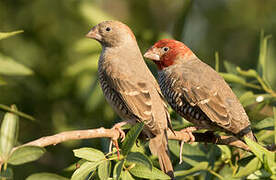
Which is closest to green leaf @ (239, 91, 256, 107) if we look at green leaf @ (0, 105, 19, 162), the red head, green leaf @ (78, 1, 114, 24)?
the red head

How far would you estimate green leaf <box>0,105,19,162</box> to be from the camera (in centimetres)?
330

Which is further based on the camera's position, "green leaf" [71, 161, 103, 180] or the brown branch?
"green leaf" [71, 161, 103, 180]

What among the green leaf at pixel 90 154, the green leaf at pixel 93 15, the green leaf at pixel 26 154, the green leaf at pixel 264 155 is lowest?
the green leaf at pixel 264 155

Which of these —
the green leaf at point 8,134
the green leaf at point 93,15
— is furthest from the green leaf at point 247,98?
the green leaf at point 93,15

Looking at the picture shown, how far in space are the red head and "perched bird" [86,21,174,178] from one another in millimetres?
424

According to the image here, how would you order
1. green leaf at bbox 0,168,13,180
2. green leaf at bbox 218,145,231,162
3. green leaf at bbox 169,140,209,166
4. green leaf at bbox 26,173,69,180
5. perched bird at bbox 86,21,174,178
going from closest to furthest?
green leaf at bbox 0,168,13,180
green leaf at bbox 26,173,69,180
perched bird at bbox 86,21,174,178
green leaf at bbox 218,145,231,162
green leaf at bbox 169,140,209,166

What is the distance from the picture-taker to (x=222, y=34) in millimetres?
9055

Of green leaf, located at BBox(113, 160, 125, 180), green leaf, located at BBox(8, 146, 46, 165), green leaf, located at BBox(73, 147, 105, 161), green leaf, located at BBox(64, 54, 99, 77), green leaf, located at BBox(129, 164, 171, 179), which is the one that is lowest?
green leaf, located at BBox(129, 164, 171, 179)

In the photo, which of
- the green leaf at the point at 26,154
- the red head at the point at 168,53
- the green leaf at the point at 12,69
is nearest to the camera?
the green leaf at the point at 26,154

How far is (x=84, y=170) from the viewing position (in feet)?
10.3

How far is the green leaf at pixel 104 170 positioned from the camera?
9.95 ft

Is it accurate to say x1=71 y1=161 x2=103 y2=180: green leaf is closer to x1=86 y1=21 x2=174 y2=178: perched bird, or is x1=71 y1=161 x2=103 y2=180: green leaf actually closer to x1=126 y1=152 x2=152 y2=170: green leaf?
x1=126 y1=152 x2=152 y2=170: green leaf

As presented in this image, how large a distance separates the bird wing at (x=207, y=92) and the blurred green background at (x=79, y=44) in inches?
40.9

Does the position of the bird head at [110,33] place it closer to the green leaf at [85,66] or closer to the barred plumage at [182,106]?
the barred plumage at [182,106]
